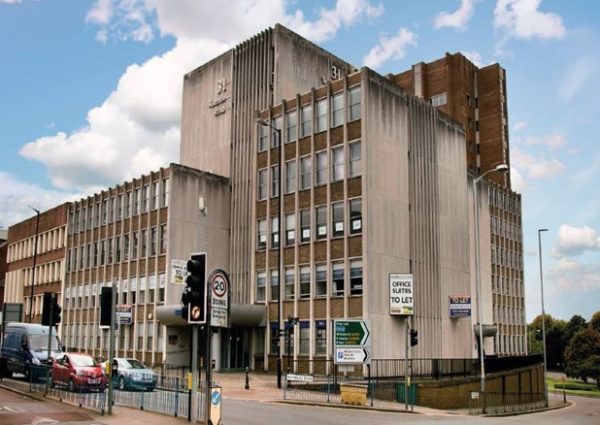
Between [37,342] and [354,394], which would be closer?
[354,394]

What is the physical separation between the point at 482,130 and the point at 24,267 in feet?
202

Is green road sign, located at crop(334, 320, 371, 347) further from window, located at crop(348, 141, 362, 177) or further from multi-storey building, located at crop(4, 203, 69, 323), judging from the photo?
multi-storey building, located at crop(4, 203, 69, 323)

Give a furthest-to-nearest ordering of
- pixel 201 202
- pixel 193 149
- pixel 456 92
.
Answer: pixel 456 92
pixel 193 149
pixel 201 202

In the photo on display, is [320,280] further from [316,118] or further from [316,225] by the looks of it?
[316,118]

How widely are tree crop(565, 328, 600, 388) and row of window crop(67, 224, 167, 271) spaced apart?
7352 cm

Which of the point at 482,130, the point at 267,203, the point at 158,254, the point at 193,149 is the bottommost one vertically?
the point at 158,254

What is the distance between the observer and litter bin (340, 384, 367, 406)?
92.9ft

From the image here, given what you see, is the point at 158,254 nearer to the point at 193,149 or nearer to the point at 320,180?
the point at 193,149

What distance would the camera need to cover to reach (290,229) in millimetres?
45469

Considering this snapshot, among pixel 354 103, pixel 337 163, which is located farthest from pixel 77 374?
pixel 354 103

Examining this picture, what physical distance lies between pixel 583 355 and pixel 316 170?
77720 mm

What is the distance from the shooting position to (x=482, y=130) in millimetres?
94250

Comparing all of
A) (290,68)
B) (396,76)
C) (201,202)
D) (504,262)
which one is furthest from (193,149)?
(396,76)

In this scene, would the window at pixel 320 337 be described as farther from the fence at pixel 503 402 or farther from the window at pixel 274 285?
the fence at pixel 503 402
